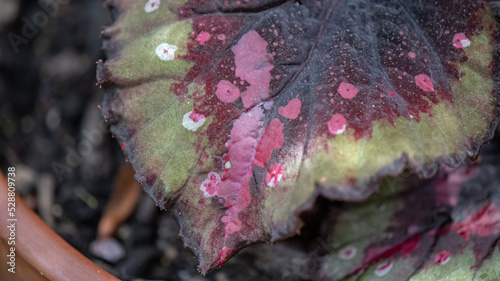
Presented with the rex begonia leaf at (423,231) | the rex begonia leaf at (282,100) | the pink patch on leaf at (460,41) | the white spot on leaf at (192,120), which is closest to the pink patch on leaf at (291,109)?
the rex begonia leaf at (282,100)

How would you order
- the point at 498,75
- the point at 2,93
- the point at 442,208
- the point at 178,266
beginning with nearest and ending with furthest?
the point at 498,75, the point at 442,208, the point at 178,266, the point at 2,93

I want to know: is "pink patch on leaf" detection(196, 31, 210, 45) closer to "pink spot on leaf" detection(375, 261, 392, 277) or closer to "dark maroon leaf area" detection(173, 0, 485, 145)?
"dark maroon leaf area" detection(173, 0, 485, 145)

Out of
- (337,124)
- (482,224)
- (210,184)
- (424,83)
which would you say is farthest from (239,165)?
(482,224)

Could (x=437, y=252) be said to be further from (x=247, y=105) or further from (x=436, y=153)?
(x=247, y=105)

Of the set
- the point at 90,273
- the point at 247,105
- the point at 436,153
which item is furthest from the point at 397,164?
the point at 90,273

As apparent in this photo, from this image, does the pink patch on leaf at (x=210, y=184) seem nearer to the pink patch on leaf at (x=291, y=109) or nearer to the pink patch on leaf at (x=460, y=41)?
the pink patch on leaf at (x=291, y=109)

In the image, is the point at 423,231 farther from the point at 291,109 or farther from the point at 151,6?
the point at 151,6

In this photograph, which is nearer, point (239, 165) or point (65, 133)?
point (239, 165)

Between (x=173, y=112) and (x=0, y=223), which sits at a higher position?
(x=173, y=112)
